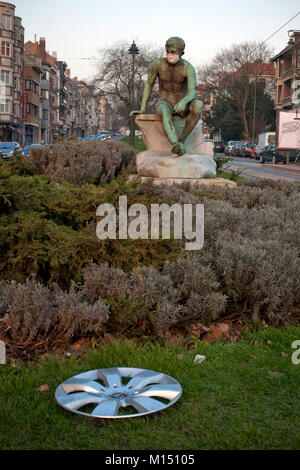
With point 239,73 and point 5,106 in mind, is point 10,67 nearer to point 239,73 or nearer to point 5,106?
point 5,106

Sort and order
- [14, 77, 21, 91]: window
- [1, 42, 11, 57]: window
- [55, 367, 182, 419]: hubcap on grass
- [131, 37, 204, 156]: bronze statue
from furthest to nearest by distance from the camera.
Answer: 1. [14, 77, 21, 91]: window
2. [1, 42, 11, 57]: window
3. [131, 37, 204, 156]: bronze statue
4. [55, 367, 182, 419]: hubcap on grass

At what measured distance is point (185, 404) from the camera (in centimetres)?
281

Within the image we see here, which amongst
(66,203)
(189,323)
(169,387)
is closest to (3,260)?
(66,203)

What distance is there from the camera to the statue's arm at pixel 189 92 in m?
9.27

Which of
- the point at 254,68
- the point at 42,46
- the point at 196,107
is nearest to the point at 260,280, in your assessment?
the point at 196,107

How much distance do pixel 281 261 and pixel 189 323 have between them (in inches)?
37.8

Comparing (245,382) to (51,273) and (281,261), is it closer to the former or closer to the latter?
(281,261)

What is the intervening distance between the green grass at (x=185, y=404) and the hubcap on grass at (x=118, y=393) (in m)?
0.05

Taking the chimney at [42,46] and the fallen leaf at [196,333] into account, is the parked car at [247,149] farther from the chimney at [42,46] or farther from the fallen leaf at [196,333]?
the chimney at [42,46]

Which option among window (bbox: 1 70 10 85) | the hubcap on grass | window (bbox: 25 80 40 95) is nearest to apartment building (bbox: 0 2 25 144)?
window (bbox: 1 70 10 85)

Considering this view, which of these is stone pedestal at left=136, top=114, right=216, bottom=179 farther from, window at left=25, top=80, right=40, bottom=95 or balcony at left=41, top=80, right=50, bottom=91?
balcony at left=41, top=80, right=50, bottom=91

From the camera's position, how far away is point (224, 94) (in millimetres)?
76375

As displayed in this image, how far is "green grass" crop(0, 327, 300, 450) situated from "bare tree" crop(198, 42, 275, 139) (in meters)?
68.2

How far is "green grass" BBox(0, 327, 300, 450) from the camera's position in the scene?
2.46 meters
